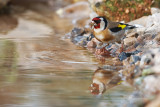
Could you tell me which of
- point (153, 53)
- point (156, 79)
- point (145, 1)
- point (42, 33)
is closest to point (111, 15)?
point (145, 1)

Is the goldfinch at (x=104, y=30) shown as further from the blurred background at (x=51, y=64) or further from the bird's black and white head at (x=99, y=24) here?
the blurred background at (x=51, y=64)

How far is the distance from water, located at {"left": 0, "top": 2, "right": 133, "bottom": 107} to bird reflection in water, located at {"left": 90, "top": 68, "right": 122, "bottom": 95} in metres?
0.09

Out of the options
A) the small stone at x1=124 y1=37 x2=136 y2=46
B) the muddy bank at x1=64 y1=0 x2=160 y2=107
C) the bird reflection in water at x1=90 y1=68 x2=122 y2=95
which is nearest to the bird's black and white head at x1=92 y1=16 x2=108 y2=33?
the muddy bank at x1=64 y1=0 x2=160 y2=107

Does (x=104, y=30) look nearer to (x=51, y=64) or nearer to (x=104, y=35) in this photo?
(x=104, y=35)

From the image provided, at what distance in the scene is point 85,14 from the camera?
1572cm

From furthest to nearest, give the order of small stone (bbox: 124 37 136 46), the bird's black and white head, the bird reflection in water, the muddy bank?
small stone (bbox: 124 37 136 46), the bird's black and white head, the bird reflection in water, the muddy bank

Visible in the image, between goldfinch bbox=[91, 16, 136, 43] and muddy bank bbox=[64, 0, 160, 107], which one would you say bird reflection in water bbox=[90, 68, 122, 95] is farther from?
goldfinch bbox=[91, 16, 136, 43]

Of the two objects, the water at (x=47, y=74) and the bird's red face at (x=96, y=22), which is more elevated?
→ the bird's red face at (x=96, y=22)

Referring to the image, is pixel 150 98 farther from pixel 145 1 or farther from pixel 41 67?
pixel 145 1

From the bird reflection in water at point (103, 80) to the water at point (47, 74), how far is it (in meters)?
0.09

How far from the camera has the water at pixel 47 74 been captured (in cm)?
452

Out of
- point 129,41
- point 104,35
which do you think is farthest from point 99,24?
point 129,41

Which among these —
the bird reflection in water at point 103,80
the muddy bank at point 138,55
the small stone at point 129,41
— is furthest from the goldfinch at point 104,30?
the bird reflection in water at point 103,80

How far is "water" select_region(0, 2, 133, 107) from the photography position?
178 inches
